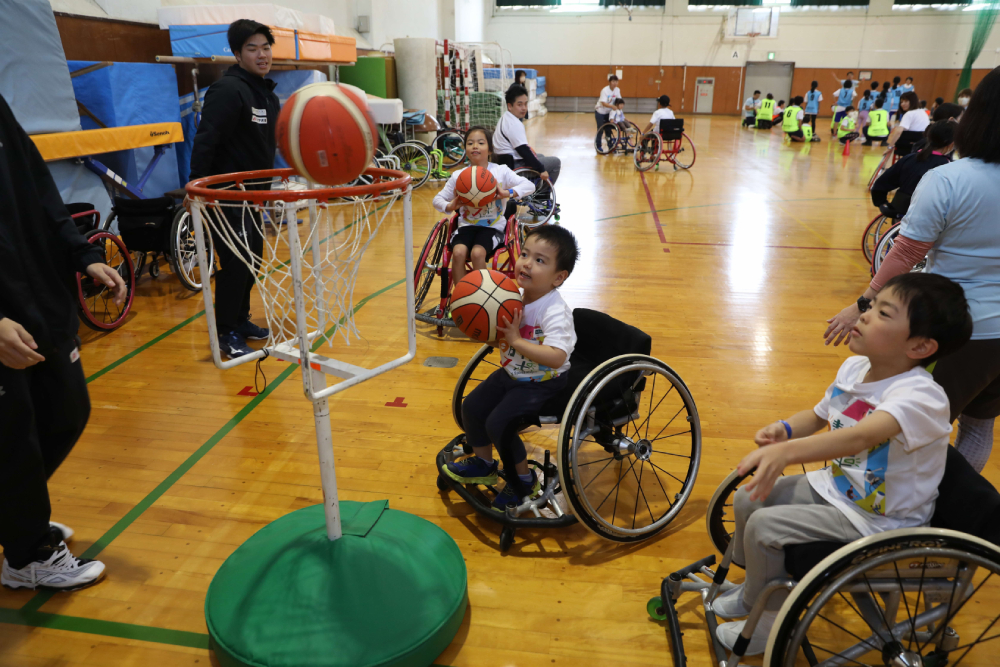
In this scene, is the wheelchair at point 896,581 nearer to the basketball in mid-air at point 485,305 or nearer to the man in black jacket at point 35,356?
the basketball in mid-air at point 485,305

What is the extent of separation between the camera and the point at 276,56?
7023 millimetres

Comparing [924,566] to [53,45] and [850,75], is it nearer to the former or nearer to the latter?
[53,45]

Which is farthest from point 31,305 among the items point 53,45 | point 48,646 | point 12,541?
point 53,45

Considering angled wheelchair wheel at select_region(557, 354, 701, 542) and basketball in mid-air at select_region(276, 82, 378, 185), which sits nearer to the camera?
basketball in mid-air at select_region(276, 82, 378, 185)

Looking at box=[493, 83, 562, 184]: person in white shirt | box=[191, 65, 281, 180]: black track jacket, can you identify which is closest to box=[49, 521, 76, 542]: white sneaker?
box=[191, 65, 281, 180]: black track jacket

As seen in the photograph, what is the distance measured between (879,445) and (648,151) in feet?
33.8

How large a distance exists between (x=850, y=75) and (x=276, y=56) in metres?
22.5

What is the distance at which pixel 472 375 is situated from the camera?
364cm

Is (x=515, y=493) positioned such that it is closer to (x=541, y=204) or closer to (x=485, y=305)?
(x=485, y=305)

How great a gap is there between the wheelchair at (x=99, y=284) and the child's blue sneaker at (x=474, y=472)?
271 cm

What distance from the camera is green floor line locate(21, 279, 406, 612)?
80.7 inches

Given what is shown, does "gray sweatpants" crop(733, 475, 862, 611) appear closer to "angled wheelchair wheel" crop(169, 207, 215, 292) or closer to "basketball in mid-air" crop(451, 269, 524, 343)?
"basketball in mid-air" crop(451, 269, 524, 343)

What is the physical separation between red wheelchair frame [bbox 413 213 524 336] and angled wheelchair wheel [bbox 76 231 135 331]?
5.87 ft

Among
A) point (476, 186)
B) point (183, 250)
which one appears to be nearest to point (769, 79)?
point (476, 186)
